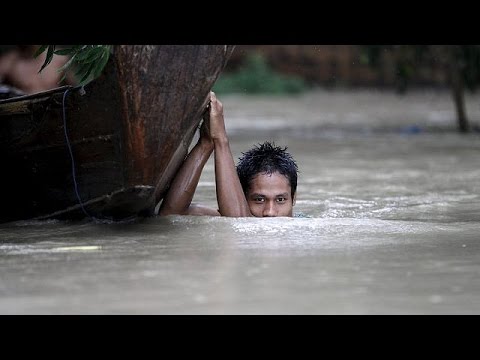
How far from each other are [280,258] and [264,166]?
5.40 ft

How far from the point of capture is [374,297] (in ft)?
12.1

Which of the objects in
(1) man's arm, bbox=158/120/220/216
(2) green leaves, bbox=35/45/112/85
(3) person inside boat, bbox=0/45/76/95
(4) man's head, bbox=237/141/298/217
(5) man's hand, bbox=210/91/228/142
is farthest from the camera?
(3) person inside boat, bbox=0/45/76/95

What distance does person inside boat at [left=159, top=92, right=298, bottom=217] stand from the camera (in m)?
5.72

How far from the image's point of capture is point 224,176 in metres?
5.75

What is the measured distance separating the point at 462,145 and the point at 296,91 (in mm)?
8197

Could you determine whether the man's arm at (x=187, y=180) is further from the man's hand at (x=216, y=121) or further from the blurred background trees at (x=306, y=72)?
the blurred background trees at (x=306, y=72)

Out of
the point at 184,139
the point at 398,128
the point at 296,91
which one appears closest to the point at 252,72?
the point at 296,91

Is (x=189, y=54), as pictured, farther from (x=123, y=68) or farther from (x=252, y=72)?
(x=252, y=72)

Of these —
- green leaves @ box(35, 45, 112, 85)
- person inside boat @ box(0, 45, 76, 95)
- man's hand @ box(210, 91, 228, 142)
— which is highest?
person inside boat @ box(0, 45, 76, 95)

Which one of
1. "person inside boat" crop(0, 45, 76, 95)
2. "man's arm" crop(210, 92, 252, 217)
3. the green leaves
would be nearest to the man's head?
"man's arm" crop(210, 92, 252, 217)

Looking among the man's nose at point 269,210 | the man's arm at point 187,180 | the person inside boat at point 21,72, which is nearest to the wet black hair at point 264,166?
the man's nose at point 269,210

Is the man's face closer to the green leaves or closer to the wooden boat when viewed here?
the wooden boat

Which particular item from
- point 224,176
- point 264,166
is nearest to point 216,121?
point 224,176

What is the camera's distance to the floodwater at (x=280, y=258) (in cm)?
362
